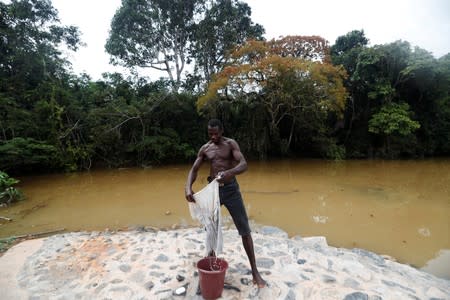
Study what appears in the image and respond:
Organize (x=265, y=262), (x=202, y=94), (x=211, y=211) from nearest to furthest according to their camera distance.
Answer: (x=211, y=211)
(x=265, y=262)
(x=202, y=94)

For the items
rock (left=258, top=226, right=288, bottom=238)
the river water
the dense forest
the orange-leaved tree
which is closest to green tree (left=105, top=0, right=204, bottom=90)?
the dense forest

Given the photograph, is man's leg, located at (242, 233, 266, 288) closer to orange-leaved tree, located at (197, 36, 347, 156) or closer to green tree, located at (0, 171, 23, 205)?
green tree, located at (0, 171, 23, 205)

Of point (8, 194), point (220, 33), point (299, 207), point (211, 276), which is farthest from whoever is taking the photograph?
point (220, 33)

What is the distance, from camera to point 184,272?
2541 millimetres

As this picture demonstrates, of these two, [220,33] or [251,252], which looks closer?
[251,252]

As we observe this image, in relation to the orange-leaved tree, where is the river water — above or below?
below

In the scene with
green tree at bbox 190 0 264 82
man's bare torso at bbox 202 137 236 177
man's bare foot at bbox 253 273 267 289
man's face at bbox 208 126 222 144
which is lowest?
man's bare foot at bbox 253 273 267 289

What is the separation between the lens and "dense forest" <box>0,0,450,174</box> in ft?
32.2

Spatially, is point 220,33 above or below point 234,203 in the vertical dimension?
above

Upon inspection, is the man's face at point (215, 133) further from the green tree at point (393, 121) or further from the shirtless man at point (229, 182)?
the green tree at point (393, 121)

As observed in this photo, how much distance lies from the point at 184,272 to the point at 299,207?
350 cm

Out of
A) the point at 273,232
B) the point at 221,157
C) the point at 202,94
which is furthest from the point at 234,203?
the point at 202,94

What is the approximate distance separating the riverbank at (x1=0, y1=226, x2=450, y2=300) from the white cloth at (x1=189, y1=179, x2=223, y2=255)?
42cm

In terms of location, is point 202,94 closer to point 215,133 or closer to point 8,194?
point 8,194
